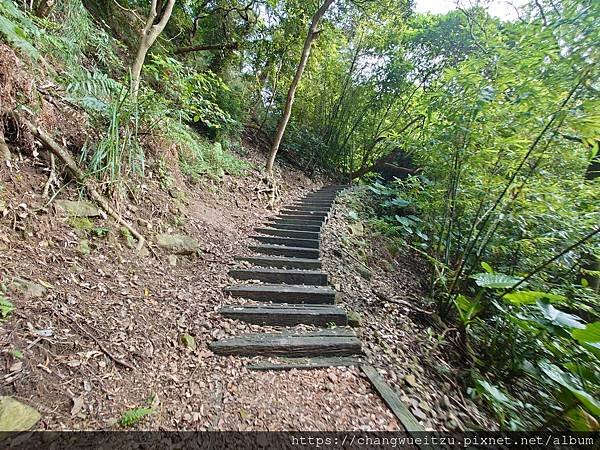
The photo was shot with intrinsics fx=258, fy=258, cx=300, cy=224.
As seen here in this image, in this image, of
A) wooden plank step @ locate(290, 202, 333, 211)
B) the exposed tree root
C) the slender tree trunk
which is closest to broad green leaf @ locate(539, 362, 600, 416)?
the exposed tree root

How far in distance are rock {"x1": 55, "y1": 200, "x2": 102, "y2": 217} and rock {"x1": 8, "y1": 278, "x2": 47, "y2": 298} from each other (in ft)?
2.27

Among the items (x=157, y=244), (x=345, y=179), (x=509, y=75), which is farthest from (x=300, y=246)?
(x=345, y=179)

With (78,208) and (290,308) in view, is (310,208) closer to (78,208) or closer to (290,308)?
(290,308)

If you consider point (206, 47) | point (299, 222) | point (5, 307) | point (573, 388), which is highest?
point (206, 47)

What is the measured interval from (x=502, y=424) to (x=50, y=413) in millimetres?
2839

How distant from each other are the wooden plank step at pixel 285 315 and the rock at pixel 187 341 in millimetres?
381

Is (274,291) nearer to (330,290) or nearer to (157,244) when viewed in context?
(330,290)

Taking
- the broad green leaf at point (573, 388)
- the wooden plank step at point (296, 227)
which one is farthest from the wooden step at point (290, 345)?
the wooden plank step at point (296, 227)

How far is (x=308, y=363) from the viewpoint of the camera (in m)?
2.03

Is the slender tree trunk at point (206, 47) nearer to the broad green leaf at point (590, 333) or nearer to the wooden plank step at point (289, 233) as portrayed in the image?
the wooden plank step at point (289, 233)

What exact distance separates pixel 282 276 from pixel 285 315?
675 mm

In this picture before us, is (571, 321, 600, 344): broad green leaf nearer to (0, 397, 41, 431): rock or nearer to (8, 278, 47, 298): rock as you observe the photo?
(0, 397, 41, 431): rock

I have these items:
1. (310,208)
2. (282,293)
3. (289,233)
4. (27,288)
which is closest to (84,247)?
(27,288)

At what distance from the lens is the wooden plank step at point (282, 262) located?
326 cm
